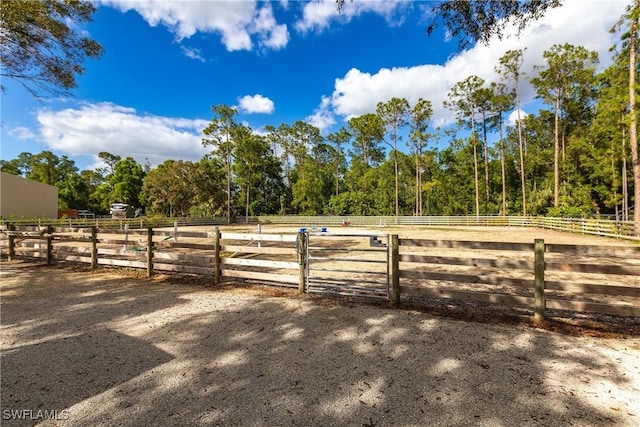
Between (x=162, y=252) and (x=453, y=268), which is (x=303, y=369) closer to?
(x=162, y=252)

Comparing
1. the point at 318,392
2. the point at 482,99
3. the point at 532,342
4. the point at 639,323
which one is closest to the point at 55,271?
the point at 318,392

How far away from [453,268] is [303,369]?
6.73 metres

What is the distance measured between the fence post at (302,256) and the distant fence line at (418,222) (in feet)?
30.6

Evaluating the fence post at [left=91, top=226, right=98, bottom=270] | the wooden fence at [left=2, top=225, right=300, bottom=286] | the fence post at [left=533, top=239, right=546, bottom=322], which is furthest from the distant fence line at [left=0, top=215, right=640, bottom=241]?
the fence post at [left=533, top=239, right=546, bottom=322]

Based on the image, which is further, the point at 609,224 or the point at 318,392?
the point at 609,224

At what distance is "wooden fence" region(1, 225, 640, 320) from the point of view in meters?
4.17

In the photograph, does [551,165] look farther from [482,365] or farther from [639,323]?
[482,365]

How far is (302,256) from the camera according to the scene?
591 centimetres

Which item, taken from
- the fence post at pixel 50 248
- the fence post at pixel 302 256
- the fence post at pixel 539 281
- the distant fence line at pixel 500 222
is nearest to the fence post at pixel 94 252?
the fence post at pixel 50 248

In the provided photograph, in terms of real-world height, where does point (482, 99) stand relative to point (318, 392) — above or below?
above

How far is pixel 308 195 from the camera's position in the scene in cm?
5059

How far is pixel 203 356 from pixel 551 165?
46.6m

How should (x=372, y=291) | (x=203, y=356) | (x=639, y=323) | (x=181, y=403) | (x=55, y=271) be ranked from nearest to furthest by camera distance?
1. (x=181, y=403)
2. (x=203, y=356)
3. (x=639, y=323)
4. (x=372, y=291)
5. (x=55, y=271)

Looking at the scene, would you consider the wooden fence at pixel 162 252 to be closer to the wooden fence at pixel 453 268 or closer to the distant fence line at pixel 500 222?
the wooden fence at pixel 453 268
